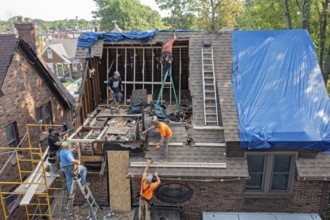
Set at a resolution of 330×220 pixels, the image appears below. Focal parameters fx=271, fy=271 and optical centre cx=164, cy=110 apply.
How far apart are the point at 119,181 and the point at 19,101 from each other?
5794 mm

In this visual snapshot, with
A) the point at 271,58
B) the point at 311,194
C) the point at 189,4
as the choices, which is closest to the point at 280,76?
the point at 271,58

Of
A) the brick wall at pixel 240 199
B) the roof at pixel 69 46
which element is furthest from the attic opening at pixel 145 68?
the roof at pixel 69 46

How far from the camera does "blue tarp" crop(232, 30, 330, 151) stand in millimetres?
9539

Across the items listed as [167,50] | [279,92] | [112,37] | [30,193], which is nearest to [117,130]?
[30,193]

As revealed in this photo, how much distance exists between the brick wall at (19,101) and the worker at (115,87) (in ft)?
12.2

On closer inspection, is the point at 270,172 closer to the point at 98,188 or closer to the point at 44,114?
the point at 98,188

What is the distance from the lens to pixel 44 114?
574 inches

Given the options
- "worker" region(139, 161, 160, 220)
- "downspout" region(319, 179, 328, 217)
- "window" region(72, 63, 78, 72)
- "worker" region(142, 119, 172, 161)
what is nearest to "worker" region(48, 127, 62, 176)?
"worker" region(142, 119, 172, 161)

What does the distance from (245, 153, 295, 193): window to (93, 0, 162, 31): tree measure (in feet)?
170

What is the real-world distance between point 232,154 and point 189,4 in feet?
136

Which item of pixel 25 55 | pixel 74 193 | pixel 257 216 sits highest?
pixel 25 55

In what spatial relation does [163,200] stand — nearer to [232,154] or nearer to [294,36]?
[232,154]

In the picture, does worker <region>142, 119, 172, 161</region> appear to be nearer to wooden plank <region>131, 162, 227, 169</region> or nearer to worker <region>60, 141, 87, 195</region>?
wooden plank <region>131, 162, 227, 169</region>

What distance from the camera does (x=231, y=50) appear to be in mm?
12820
